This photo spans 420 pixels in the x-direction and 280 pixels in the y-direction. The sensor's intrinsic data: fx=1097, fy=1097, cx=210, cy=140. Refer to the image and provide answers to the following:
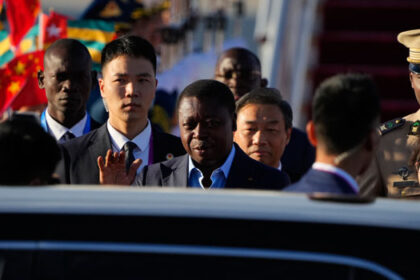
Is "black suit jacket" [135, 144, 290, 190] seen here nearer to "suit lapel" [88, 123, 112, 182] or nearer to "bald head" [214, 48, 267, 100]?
"suit lapel" [88, 123, 112, 182]

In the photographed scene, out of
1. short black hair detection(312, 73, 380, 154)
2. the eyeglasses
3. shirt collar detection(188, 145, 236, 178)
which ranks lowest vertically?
shirt collar detection(188, 145, 236, 178)

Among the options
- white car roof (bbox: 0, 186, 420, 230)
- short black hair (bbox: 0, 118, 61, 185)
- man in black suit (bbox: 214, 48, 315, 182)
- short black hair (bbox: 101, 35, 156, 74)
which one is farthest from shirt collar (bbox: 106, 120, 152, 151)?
white car roof (bbox: 0, 186, 420, 230)

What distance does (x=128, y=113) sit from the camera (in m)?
5.58

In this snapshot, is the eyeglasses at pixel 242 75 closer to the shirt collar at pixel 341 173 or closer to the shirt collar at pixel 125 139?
the shirt collar at pixel 125 139

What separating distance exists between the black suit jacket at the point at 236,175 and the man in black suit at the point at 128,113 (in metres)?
0.49

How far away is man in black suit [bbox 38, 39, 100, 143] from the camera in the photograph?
6.20m

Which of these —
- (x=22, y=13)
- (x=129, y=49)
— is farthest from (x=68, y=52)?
(x=22, y=13)

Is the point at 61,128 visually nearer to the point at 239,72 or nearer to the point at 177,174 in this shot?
the point at 239,72

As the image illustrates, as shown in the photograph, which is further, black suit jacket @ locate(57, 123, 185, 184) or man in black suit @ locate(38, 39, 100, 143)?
man in black suit @ locate(38, 39, 100, 143)

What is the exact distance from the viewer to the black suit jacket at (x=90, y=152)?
514 cm

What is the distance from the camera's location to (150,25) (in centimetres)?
1096

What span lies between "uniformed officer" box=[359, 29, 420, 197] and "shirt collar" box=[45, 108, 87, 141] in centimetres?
173

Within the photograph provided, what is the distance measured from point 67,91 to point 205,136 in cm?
158

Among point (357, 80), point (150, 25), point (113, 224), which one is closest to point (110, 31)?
point (150, 25)
